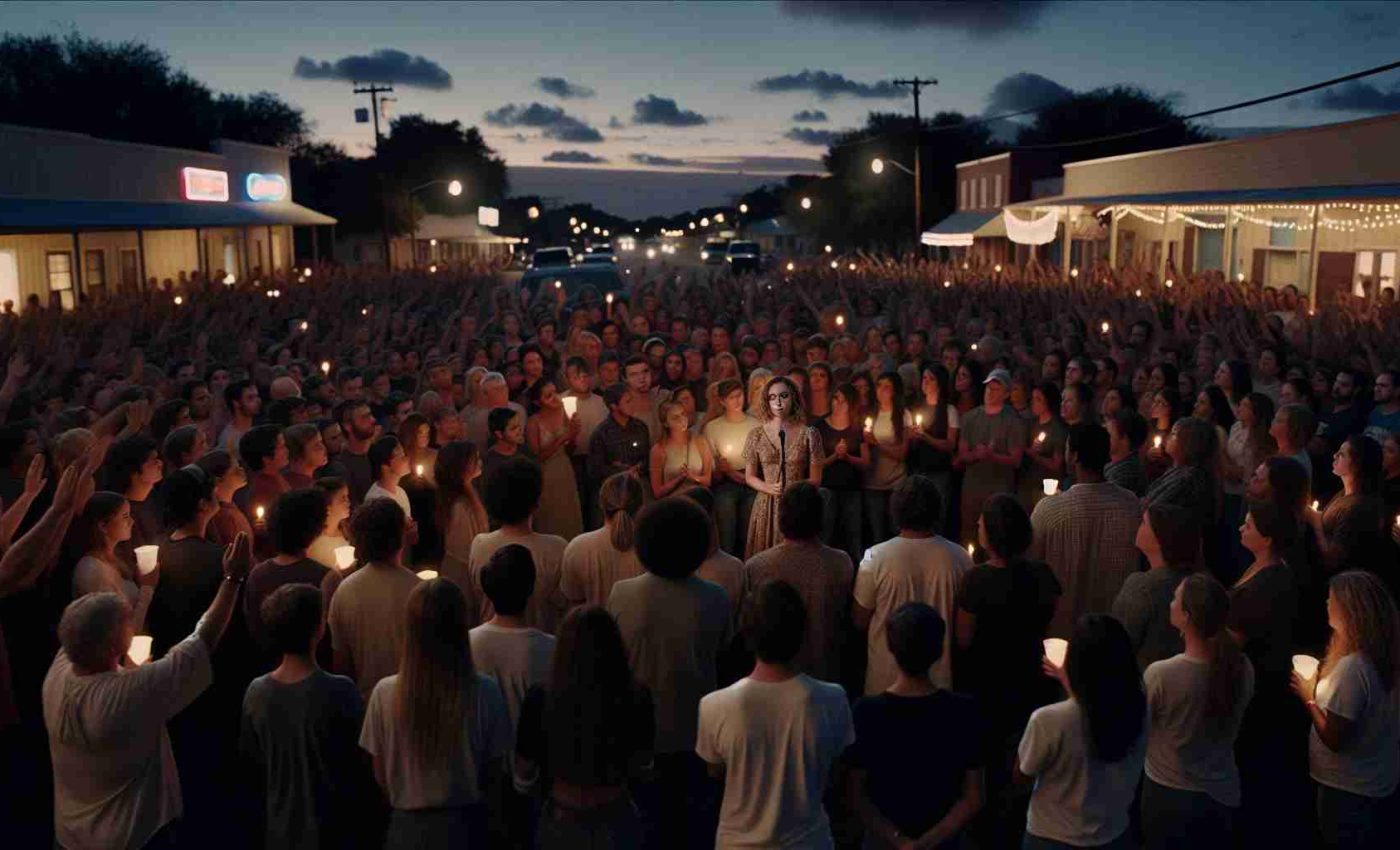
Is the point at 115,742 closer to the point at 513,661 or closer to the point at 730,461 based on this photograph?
the point at 513,661

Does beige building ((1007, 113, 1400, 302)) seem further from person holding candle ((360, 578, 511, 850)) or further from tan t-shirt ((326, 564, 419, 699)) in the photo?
person holding candle ((360, 578, 511, 850))

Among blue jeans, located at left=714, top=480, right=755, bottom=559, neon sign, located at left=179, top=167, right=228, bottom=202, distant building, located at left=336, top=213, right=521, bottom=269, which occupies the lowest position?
blue jeans, located at left=714, top=480, right=755, bottom=559

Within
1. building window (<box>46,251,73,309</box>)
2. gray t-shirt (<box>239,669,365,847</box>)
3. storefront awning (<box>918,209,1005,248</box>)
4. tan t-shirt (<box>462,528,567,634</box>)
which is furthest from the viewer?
storefront awning (<box>918,209,1005,248</box>)

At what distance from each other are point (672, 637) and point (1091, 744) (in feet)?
4.78

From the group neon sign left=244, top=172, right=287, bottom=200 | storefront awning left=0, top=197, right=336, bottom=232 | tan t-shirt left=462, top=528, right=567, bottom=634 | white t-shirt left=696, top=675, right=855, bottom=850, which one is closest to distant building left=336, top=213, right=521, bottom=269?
neon sign left=244, top=172, right=287, bottom=200

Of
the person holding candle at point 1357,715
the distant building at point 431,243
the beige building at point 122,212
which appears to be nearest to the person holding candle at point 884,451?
the person holding candle at point 1357,715

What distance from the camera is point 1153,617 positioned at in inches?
179

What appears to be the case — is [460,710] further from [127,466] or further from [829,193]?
[829,193]

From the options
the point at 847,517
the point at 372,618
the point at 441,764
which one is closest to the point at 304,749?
the point at 441,764

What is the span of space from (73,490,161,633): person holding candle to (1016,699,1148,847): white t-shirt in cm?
324

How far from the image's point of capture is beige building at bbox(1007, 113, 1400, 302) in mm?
21500

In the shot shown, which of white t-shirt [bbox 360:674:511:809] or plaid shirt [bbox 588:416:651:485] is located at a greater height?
plaid shirt [bbox 588:416:651:485]

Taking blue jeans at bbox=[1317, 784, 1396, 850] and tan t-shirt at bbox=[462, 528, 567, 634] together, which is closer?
blue jeans at bbox=[1317, 784, 1396, 850]

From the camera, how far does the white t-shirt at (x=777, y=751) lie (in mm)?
3445
